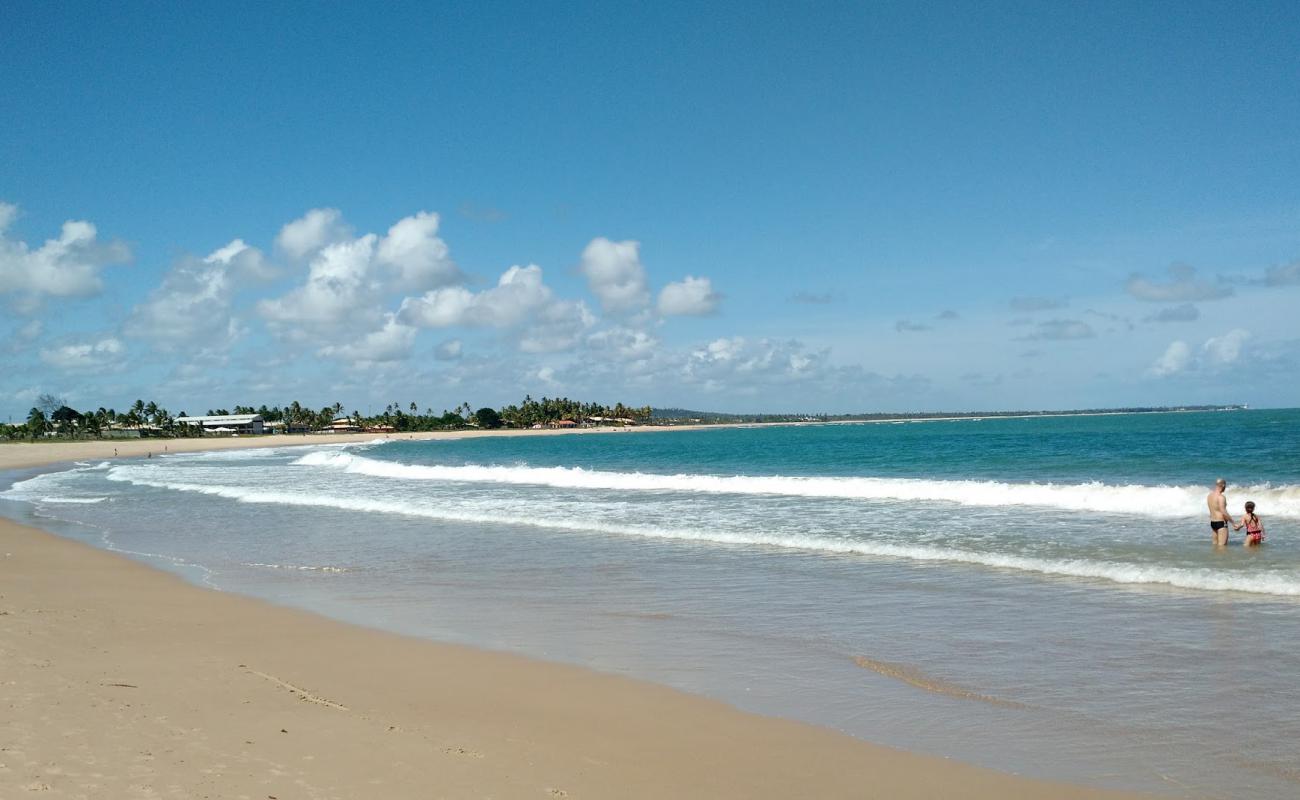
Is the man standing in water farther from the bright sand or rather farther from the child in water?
the bright sand

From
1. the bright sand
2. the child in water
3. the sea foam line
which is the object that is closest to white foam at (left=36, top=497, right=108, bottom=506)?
the sea foam line

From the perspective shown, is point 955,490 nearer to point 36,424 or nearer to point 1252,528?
point 1252,528

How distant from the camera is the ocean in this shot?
22.3 ft

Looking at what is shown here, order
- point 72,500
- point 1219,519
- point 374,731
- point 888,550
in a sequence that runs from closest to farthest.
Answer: point 374,731, point 1219,519, point 888,550, point 72,500

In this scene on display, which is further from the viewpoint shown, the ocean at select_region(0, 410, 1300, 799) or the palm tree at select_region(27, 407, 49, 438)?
the palm tree at select_region(27, 407, 49, 438)

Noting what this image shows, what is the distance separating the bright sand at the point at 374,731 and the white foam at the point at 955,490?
16868mm

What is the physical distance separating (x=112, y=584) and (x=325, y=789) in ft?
34.4

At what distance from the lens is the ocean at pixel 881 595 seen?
6.80 metres

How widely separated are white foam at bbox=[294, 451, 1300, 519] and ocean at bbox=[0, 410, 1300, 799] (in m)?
0.14

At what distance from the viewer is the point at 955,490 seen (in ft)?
83.5

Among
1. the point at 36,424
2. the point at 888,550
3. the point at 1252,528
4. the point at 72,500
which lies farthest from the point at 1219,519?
the point at 36,424

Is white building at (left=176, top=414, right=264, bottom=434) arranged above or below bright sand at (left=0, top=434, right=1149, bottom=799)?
above

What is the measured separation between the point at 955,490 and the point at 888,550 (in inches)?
413

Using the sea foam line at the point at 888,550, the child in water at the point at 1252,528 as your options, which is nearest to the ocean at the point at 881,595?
the sea foam line at the point at 888,550
